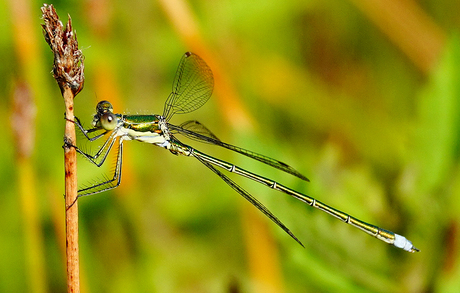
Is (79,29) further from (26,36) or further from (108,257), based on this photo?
(108,257)

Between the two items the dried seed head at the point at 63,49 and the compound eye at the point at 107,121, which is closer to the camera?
the dried seed head at the point at 63,49

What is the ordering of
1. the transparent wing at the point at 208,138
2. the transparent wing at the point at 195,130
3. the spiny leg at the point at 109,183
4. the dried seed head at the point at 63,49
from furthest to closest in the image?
the transparent wing at the point at 195,130 → the transparent wing at the point at 208,138 → the spiny leg at the point at 109,183 → the dried seed head at the point at 63,49

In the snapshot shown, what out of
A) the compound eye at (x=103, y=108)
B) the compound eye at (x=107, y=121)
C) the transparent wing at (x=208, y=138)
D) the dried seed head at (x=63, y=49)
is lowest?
the dried seed head at (x=63, y=49)

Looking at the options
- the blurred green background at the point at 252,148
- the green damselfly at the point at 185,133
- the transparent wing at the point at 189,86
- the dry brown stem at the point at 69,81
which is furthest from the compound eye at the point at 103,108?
the dry brown stem at the point at 69,81

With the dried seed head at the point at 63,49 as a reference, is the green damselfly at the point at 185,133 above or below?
above

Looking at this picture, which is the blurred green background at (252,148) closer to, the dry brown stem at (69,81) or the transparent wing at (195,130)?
the transparent wing at (195,130)

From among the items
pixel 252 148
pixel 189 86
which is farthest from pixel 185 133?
pixel 252 148

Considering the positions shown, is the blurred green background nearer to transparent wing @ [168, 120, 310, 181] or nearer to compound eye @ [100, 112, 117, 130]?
transparent wing @ [168, 120, 310, 181]
